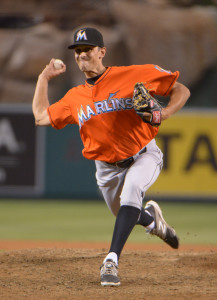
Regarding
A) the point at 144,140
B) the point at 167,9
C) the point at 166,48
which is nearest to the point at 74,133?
the point at 166,48

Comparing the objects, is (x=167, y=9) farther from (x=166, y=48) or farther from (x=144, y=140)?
(x=144, y=140)

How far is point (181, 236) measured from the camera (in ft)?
22.0

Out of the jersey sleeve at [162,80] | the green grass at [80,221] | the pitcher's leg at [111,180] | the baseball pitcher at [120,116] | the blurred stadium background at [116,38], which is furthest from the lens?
the blurred stadium background at [116,38]

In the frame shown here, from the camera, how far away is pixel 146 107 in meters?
3.71

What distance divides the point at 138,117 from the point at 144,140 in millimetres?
178

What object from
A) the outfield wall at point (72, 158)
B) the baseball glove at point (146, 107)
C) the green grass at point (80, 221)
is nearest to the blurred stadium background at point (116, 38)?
the outfield wall at point (72, 158)

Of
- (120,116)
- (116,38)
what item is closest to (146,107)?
(120,116)

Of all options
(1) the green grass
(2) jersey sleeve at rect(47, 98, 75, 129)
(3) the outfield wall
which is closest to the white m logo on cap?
(2) jersey sleeve at rect(47, 98, 75, 129)

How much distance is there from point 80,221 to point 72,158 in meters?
2.11

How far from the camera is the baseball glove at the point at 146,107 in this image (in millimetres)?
3717

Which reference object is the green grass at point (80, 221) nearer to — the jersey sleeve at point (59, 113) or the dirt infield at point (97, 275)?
the dirt infield at point (97, 275)

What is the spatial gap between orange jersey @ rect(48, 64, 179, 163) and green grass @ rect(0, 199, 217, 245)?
2.58m

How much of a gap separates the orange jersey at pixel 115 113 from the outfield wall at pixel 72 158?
545cm

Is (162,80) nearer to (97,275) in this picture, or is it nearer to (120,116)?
(120,116)
